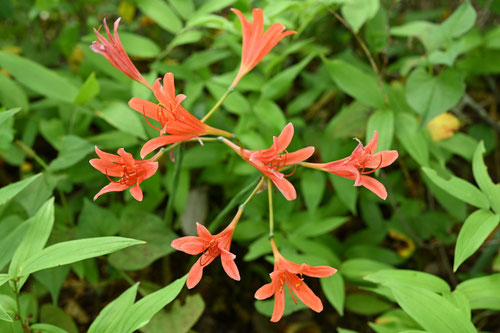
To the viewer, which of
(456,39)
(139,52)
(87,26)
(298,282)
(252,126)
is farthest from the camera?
(87,26)

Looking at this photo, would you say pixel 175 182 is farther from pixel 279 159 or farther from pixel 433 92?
pixel 433 92

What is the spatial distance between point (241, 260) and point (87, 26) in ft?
4.20

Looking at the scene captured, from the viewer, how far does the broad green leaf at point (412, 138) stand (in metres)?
1.31

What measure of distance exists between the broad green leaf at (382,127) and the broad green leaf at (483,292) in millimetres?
410

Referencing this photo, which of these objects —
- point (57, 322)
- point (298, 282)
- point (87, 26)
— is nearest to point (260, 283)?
point (57, 322)

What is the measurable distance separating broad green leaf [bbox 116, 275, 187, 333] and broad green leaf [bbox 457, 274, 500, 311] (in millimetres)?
685

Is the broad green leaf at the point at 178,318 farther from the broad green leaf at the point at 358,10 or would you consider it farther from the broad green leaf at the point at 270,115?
the broad green leaf at the point at 358,10

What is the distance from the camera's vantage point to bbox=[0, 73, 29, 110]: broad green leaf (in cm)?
149

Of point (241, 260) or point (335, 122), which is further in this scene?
point (241, 260)

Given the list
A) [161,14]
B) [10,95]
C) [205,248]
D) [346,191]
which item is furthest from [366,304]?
[10,95]

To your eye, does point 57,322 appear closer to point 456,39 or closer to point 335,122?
point 335,122

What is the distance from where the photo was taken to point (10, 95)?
4.98 ft

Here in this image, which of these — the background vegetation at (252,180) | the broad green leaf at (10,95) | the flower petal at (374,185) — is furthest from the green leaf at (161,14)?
the flower petal at (374,185)

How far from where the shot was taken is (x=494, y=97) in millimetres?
2123
